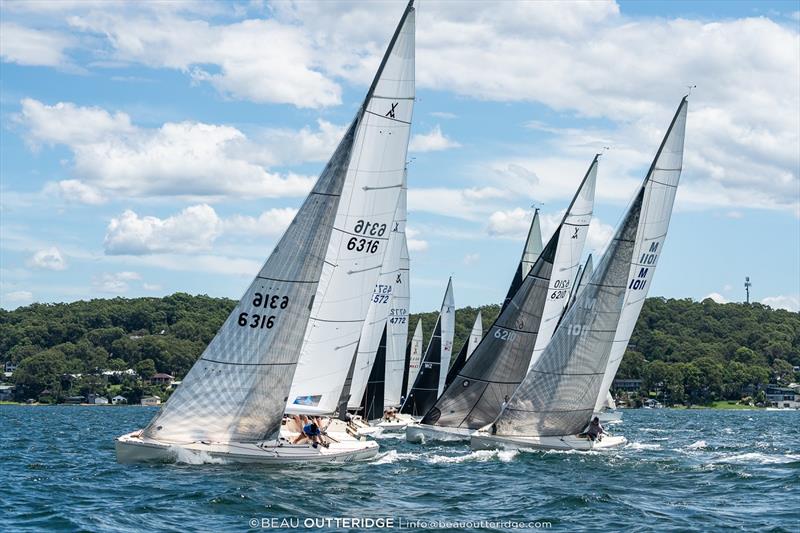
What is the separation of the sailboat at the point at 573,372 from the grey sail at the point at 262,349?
30.9ft

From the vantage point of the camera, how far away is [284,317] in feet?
87.7

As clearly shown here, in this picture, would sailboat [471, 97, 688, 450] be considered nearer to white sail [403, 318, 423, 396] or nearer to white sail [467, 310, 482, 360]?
white sail [467, 310, 482, 360]

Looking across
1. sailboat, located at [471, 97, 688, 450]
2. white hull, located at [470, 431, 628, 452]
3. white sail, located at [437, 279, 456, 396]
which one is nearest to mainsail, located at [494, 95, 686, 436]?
sailboat, located at [471, 97, 688, 450]

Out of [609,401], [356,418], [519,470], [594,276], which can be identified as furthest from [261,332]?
[609,401]

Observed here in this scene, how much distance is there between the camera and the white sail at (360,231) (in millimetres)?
27766

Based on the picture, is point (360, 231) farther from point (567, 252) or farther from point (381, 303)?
point (381, 303)

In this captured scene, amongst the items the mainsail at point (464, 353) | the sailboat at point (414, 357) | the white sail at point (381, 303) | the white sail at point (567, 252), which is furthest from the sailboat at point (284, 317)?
the sailboat at point (414, 357)

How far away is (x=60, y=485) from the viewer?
23562mm

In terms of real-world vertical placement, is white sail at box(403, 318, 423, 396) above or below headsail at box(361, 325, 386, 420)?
above

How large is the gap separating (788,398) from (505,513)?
4824 inches

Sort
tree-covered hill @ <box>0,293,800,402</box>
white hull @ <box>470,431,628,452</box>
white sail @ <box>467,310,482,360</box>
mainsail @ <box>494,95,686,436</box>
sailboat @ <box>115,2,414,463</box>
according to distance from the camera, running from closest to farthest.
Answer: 1. sailboat @ <box>115,2,414,463</box>
2. mainsail @ <box>494,95,686,436</box>
3. white hull @ <box>470,431,628,452</box>
4. white sail @ <box>467,310,482,360</box>
5. tree-covered hill @ <box>0,293,800,402</box>

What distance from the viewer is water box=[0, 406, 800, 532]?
19828 mm

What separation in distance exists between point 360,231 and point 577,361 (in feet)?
29.7

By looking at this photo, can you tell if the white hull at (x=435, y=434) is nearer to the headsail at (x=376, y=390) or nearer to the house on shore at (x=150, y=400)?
the headsail at (x=376, y=390)
